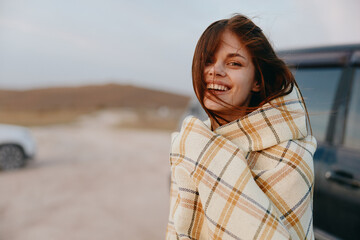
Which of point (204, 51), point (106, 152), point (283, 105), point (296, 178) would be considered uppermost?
point (204, 51)

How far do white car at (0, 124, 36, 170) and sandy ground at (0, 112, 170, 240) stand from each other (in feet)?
0.74

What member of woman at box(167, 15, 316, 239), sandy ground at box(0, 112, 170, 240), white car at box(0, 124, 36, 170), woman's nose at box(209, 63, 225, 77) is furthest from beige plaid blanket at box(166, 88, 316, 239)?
white car at box(0, 124, 36, 170)

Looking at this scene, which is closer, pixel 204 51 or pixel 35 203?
pixel 204 51

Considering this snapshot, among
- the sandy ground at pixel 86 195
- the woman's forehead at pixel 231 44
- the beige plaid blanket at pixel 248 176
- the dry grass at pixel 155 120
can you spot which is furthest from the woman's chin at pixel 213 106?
the dry grass at pixel 155 120

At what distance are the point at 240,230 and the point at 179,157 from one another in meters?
0.35

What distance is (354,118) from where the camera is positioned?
2.17m

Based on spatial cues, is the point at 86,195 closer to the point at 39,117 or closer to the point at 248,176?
the point at 248,176

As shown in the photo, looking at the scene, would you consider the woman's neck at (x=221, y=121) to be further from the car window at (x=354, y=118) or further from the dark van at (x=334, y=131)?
the car window at (x=354, y=118)

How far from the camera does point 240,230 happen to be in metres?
1.03

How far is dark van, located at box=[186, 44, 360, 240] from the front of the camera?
1.97m

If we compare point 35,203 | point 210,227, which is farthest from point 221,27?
point 35,203

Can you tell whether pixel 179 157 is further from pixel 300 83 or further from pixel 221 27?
pixel 300 83

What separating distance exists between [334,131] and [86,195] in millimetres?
3638

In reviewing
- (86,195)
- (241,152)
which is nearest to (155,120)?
(86,195)
